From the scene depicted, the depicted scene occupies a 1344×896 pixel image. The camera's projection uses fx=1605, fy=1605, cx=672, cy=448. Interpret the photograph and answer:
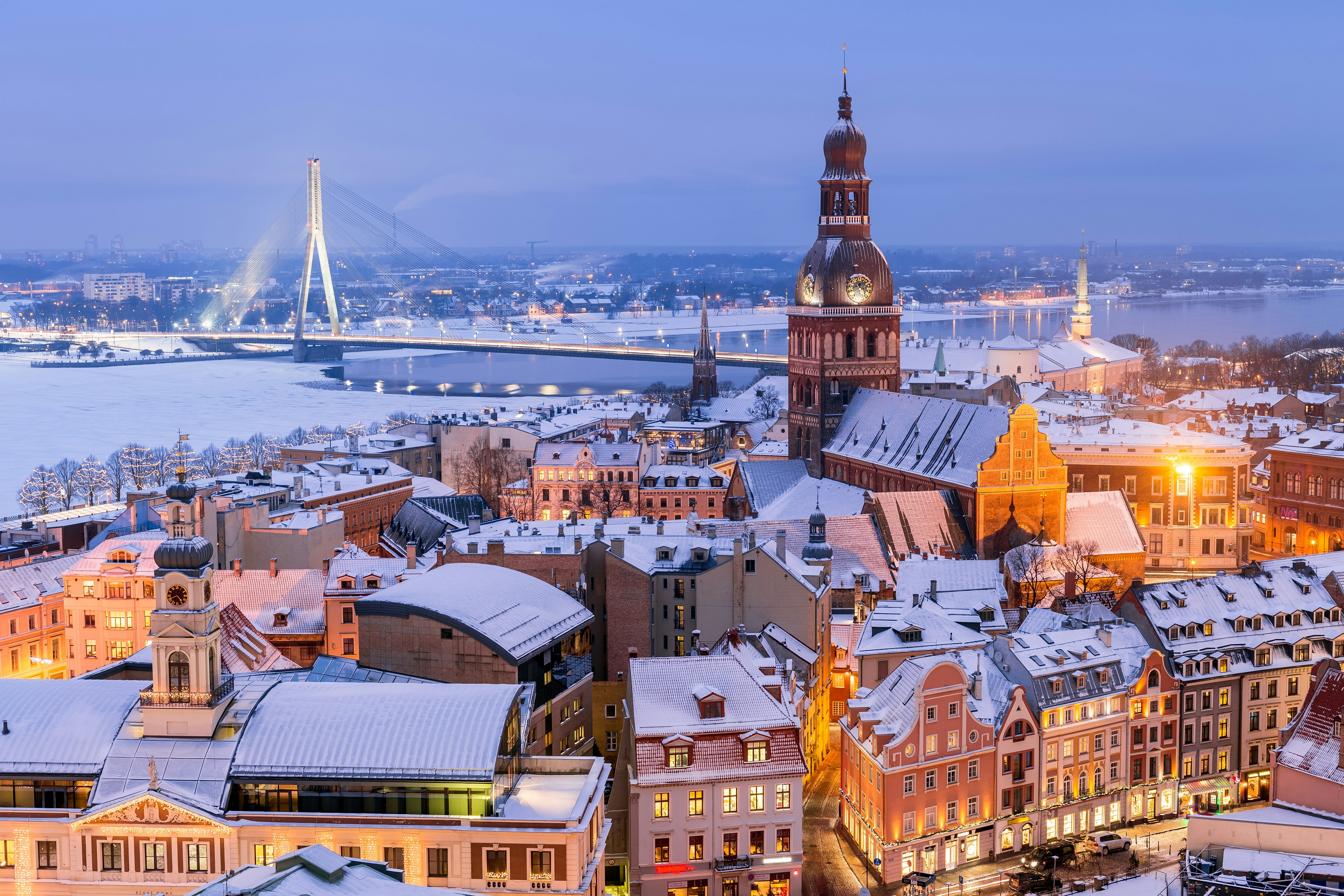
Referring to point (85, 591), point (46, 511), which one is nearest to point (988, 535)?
point (85, 591)

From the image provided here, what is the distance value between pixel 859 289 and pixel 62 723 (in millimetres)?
39661

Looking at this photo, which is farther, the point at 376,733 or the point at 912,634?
the point at 912,634

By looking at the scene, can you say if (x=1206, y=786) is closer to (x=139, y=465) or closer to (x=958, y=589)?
(x=958, y=589)

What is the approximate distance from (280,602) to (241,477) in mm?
22296

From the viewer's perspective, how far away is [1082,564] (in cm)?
4772

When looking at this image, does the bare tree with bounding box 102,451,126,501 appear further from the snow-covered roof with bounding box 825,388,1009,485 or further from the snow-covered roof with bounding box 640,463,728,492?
the snow-covered roof with bounding box 825,388,1009,485

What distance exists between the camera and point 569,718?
34.8 metres

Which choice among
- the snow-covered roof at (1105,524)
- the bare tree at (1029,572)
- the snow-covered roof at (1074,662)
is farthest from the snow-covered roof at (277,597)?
the snow-covered roof at (1105,524)

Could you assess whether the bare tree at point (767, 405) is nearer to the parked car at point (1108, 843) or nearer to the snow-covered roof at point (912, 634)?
the snow-covered roof at point (912, 634)

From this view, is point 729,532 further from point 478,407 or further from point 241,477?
point 478,407

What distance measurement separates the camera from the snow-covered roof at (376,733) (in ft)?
81.0

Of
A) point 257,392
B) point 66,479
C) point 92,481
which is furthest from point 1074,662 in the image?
point 257,392

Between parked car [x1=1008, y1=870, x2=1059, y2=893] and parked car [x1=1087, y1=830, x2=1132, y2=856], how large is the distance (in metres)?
2.01

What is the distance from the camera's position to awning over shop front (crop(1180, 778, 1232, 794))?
35.0 metres
